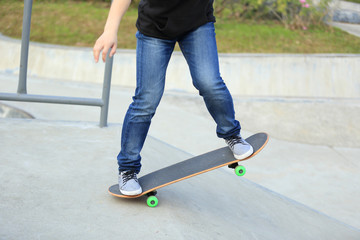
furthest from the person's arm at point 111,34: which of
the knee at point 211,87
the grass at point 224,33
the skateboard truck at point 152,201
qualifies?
the grass at point 224,33

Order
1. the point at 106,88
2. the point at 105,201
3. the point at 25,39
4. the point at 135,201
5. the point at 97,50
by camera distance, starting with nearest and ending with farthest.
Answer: the point at 97,50 < the point at 105,201 < the point at 135,201 < the point at 25,39 < the point at 106,88

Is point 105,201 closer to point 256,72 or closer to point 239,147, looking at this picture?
point 239,147

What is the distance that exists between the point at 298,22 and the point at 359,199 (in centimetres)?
831

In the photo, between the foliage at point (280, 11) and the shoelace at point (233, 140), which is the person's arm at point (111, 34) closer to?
the shoelace at point (233, 140)

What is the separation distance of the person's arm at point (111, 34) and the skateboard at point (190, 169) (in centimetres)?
73

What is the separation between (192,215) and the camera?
2.24 m

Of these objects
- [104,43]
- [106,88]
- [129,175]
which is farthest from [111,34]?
[106,88]

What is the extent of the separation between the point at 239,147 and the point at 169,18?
2.53 ft

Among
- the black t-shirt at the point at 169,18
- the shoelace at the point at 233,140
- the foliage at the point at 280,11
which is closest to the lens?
the black t-shirt at the point at 169,18

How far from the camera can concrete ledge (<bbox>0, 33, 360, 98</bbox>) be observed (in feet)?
27.5

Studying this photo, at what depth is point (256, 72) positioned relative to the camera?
8.58 metres

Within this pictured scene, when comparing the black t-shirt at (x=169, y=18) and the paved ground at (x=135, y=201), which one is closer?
the paved ground at (x=135, y=201)

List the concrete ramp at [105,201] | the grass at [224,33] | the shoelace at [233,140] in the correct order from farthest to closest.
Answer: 1. the grass at [224,33]
2. the shoelace at [233,140]
3. the concrete ramp at [105,201]

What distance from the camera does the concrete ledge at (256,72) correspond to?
27.5 feet
